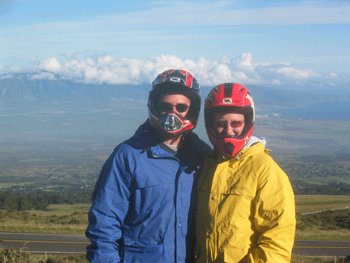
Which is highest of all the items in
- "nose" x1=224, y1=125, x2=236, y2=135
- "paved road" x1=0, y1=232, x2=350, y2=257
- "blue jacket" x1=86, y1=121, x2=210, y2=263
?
"nose" x1=224, y1=125, x2=236, y2=135

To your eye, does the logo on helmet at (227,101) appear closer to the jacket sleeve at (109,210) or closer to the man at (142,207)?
the man at (142,207)

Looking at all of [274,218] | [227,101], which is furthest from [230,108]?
[274,218]

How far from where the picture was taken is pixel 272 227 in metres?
3.13

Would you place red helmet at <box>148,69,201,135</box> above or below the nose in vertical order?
above

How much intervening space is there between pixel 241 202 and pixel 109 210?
3.87ft

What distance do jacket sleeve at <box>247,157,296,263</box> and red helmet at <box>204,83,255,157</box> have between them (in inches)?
20.4

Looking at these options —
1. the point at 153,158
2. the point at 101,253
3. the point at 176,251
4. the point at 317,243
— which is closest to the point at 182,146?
the point at 153,158

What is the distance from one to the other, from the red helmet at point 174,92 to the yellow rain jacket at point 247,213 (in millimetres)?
670

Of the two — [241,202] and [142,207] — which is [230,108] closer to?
[241,202]

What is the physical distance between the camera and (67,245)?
1839 cm

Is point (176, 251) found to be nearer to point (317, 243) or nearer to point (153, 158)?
point (153, 158)

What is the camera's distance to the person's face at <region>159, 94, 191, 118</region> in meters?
4.00

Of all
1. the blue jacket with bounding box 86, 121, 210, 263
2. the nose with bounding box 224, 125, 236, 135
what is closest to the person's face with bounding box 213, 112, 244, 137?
the nose with bounding box 224, 125, 236, 135

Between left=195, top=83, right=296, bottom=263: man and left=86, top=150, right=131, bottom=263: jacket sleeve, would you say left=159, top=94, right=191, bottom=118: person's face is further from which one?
left=86, top=150, right=131, bottom=263: jacket sleeve
